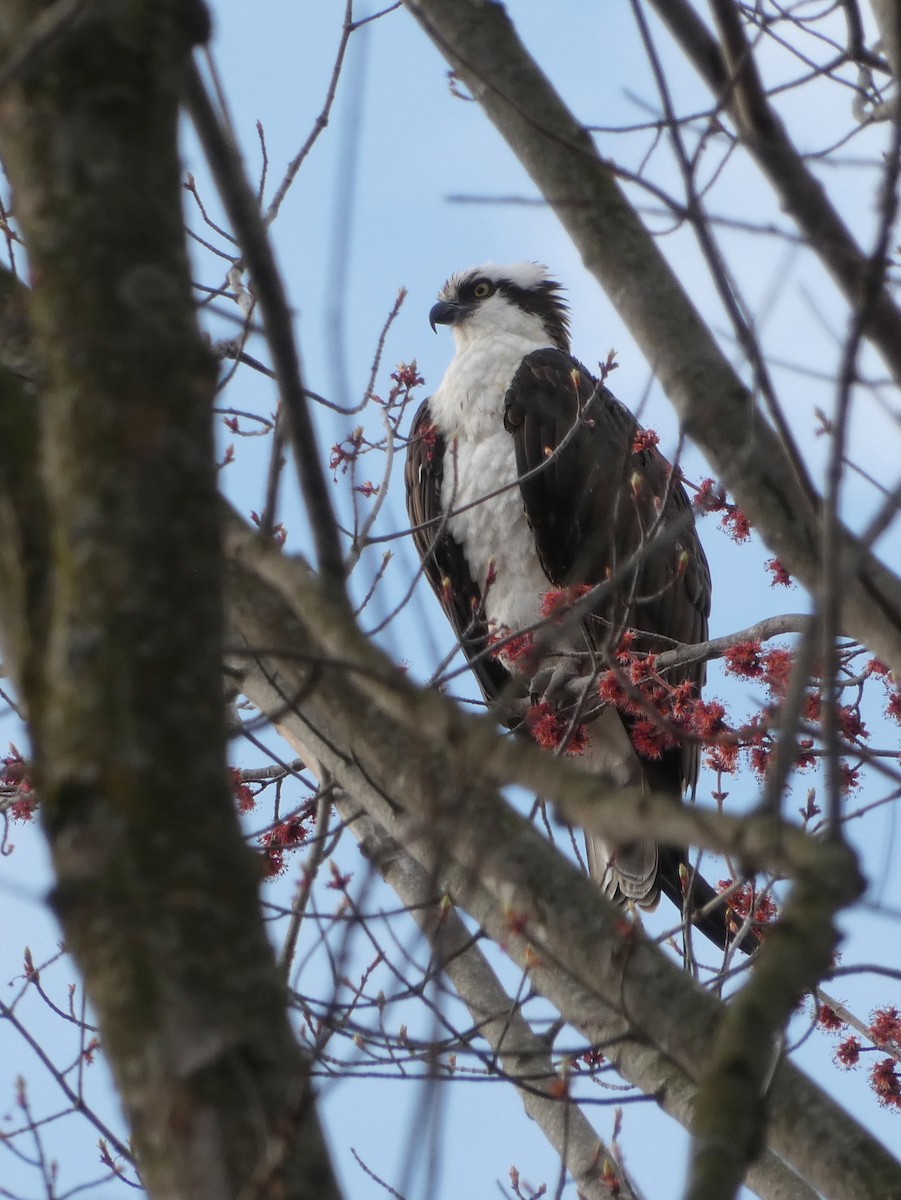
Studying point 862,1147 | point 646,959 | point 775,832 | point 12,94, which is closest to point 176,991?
point 775,832

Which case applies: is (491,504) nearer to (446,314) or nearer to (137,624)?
(446,314)

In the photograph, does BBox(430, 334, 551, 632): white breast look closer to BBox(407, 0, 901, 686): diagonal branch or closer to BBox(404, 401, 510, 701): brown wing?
BBox(404, 401, 510, 701): brown wing

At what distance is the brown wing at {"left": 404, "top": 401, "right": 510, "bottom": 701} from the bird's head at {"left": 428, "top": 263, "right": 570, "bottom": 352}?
95cm

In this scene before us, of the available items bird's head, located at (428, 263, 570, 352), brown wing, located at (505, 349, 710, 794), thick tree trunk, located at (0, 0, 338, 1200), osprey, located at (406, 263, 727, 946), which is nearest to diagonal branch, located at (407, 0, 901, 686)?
thick tree trunk, located at (0, 0, 338, 1200)

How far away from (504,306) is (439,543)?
1.72 metres

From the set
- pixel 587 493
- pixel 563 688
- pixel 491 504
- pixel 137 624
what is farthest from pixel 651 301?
pixel 491 504

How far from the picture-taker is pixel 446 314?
7633mm

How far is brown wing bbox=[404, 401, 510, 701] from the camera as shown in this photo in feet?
21.5

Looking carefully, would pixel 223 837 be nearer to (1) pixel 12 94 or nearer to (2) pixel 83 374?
(2) pixel 83 374

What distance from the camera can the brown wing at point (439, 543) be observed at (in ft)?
21.5

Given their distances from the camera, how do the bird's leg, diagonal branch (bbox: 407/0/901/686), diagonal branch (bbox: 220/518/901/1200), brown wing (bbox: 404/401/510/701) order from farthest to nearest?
1. brown wing (bbox: 404/401/510/701)
2. the bird's leg
3. diagonal branch (bbox: 407/0/901/686)
4. diagonal branch (bbox: 220/518/901/1200)

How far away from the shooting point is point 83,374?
52.0 inches

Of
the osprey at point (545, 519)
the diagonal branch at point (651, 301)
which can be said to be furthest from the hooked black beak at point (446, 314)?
the diagonal branch at point (651, 301)

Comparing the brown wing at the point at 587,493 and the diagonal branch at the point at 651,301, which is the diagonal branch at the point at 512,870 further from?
the brown wing at the point at 587,493
